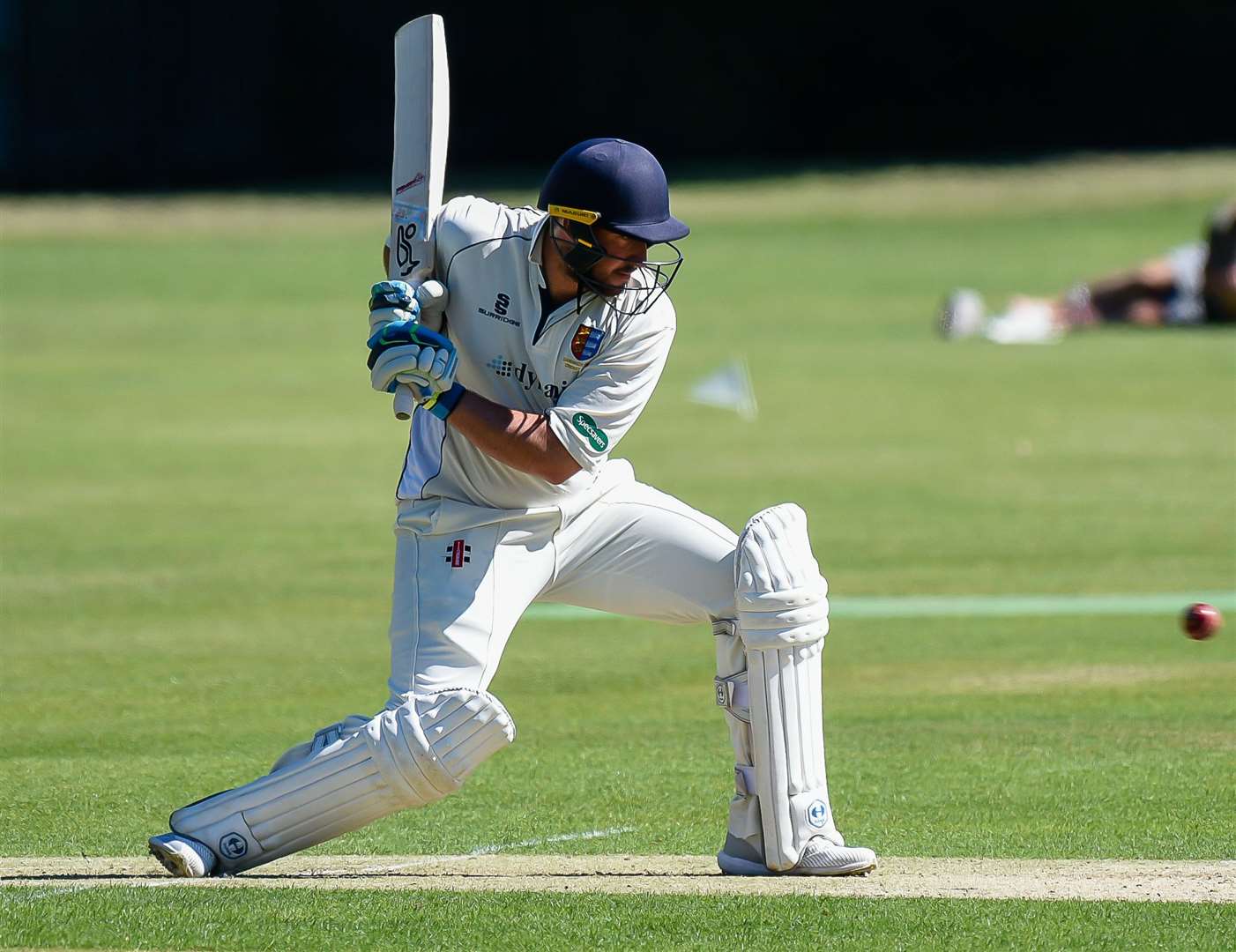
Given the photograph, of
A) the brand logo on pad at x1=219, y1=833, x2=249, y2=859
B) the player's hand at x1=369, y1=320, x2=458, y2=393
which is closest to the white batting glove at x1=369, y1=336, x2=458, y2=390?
the player's hand at x1=369, y1=320, x2=458, y2=393

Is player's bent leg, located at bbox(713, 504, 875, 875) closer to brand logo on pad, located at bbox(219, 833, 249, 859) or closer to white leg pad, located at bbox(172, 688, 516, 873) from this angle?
white leg pad, located at bbox(172, 688, 516, 873)

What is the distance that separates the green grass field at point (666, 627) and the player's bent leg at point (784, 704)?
Answer: 0.98 ft

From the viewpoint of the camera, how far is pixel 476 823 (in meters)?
5.85

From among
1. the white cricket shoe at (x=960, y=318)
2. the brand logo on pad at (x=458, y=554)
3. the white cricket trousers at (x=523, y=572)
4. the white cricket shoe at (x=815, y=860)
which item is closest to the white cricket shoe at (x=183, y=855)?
the white cricket trousers at (x=523, y=572)

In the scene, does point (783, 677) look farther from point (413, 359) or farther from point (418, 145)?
point (418, 145)

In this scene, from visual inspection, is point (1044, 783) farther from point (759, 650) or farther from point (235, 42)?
point (235, 42)

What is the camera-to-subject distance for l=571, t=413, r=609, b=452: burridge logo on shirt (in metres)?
5.10

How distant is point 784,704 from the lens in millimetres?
5059

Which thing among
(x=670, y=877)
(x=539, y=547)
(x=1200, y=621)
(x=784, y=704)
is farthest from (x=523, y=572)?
(x=1200, y=621)

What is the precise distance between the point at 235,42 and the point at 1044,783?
1236 inches

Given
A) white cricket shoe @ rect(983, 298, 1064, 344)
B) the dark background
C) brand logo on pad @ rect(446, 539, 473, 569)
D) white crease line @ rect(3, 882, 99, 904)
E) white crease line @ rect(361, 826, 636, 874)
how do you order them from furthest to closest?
the dark background
white cricket shoe @ rect(983, 298, 1064, 344)
white crease line @ rect(361, 826, 636, 874)
brand logo on pad @ rect(446, 539, 473, 569)
white crease line @ rect(3, 882, 99, 904)

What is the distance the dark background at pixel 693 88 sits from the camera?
35562mm

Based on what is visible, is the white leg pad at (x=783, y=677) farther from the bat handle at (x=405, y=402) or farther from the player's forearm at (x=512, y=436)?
the bat handle at (x=405, y=402)

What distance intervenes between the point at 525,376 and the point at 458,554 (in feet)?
1.71
